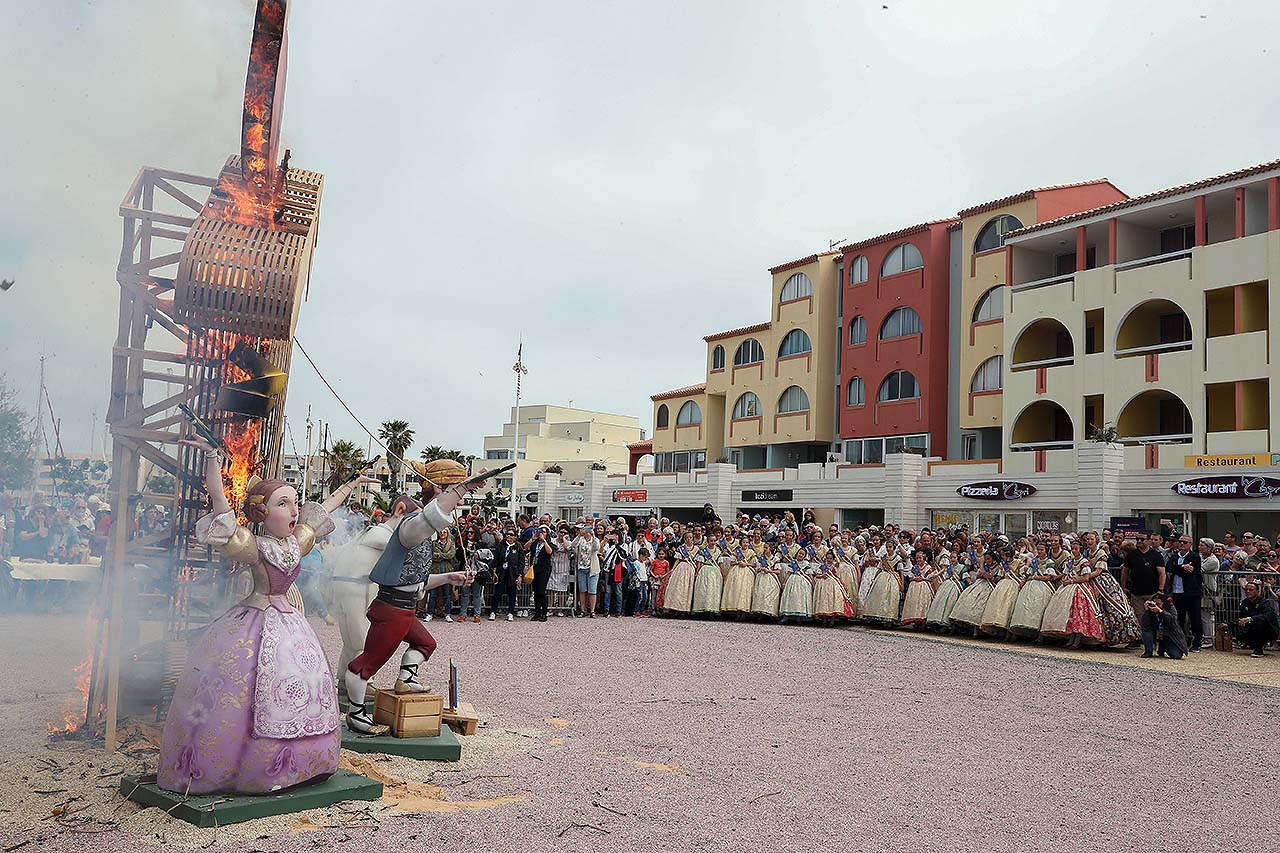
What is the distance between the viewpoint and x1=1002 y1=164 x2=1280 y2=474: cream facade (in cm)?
2444

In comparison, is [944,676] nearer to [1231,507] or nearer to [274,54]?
[274,54]

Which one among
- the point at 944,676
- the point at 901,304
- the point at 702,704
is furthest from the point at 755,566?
the point at 901,304

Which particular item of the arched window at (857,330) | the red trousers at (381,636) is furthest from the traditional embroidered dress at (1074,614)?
the arched window at (857,330)

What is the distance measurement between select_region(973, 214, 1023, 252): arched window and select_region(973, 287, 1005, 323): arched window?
4.96ft

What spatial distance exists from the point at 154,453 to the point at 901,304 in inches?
1321

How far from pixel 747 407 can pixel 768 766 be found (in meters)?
37.8

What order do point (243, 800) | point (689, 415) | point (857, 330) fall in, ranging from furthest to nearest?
point (689, 415) < point (857, 330) < point (243, 800)

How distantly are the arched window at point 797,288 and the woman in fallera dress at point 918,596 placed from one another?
84.2ft

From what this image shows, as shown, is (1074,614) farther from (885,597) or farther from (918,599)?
(885,597)

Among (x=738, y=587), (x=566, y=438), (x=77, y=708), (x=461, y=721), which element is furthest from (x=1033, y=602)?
(x=566, y=438)

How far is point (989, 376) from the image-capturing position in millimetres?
33250

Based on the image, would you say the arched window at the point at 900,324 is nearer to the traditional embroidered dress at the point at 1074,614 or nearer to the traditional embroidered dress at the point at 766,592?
the traditional embroidered dress at the point at 766,592

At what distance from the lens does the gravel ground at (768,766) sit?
5.21m

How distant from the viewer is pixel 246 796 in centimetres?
516
